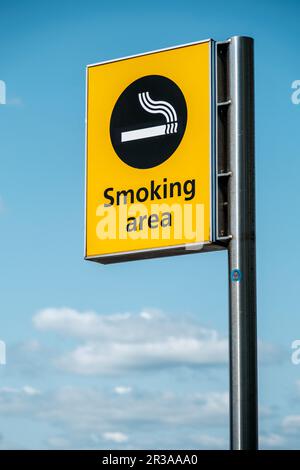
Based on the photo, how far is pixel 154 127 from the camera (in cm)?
1877

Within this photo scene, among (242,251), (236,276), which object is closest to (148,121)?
(242,251)

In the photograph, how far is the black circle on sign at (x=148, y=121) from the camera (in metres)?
18.6

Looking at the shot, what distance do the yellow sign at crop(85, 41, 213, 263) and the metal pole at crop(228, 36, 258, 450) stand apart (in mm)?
387

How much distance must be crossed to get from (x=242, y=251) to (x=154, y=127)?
254 centimetres

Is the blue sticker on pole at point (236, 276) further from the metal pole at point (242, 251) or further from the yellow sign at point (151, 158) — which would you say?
the yellow sign at point (151, 158)

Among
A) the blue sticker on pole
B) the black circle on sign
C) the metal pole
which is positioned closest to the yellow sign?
the black circle on sign

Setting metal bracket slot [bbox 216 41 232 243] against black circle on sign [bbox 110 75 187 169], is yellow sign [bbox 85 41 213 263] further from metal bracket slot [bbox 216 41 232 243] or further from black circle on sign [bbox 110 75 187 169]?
metal bracket slot [bbox 216 41 232 243]

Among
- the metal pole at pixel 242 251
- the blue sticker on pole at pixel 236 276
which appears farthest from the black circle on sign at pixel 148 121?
the blue sticker on pole at pixel 236 276

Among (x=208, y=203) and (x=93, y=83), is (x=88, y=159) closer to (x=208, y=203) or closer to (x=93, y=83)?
(x=93, y=83)

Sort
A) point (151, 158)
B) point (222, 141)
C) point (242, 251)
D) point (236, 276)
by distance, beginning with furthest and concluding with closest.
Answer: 1. point (151, 158)
2. point (222, 141)
3. point (242, 251)
4. point (236, 276)

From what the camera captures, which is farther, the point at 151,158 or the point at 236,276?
the point at 151,158

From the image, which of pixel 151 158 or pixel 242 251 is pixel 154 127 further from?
pixel 242 251

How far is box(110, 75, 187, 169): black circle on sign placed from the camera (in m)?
18.6

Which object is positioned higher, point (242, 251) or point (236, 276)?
point (242, 251)
